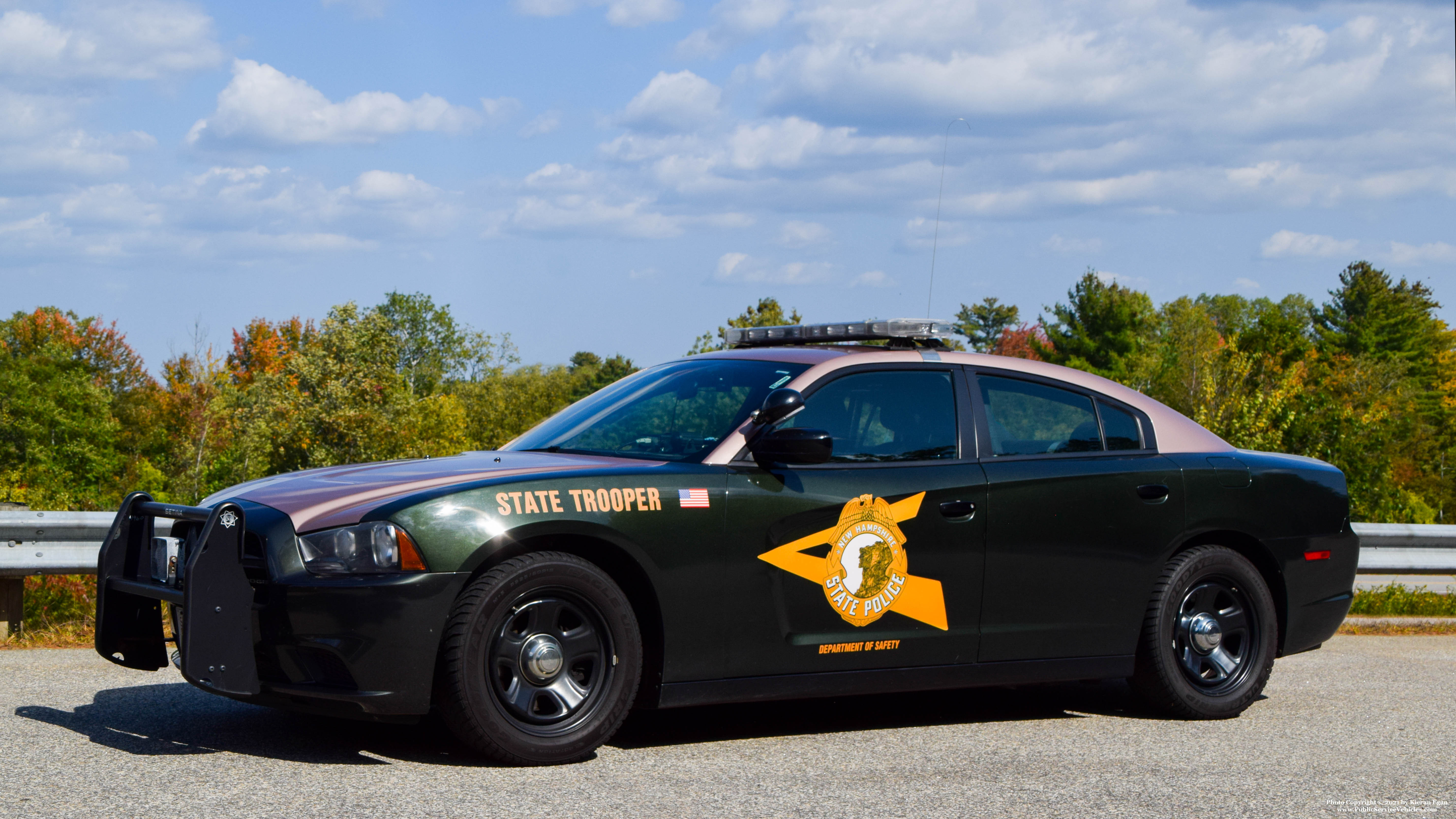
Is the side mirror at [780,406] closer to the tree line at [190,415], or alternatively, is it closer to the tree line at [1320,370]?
the tree line at [1320,370]

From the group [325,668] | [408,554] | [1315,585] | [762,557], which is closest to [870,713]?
[762,557]

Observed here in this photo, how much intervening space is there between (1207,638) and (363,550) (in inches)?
152

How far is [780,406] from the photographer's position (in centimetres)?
506

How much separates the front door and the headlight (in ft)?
3.95

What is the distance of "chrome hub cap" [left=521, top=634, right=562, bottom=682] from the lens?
4.61 m

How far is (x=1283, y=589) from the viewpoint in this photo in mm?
6406

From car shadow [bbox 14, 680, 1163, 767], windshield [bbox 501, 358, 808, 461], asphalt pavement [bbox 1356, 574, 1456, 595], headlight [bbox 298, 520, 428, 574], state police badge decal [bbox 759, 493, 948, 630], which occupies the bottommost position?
asphalt pavement [bbox 1356, 574, 1456, 595]

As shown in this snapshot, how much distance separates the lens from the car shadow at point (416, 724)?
15.6 ft

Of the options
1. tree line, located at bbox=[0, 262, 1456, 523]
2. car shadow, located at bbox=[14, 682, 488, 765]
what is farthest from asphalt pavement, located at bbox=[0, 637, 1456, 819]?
tree line, located at bbox=[0, 262, 1456, 523]

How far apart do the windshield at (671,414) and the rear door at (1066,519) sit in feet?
3.34

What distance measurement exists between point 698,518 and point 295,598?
144cm

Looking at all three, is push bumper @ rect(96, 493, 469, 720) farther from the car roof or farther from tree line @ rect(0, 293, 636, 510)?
tree line @ rect(0, 293, 636, 510)

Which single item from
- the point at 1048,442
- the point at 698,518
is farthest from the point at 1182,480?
the point at 698,518

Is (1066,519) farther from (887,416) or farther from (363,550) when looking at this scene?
(363,550)
